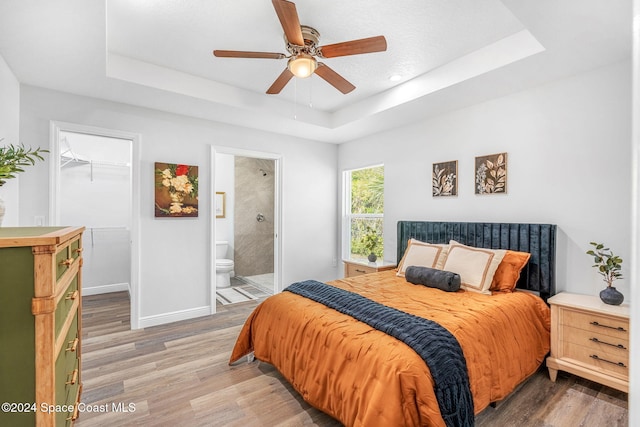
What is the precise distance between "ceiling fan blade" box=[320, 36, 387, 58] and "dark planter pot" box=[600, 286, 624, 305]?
2414 millimetres

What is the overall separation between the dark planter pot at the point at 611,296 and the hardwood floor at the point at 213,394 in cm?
65

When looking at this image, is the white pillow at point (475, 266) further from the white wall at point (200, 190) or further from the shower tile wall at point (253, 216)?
the shower tile wall at point (253, 216)

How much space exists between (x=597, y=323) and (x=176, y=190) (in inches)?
161

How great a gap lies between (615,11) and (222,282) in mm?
5353

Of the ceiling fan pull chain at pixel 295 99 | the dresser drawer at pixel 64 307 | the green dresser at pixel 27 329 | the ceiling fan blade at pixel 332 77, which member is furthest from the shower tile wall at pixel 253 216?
the green dresser at pixel 27 329

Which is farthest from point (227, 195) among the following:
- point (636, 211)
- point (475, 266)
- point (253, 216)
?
point (636, 211)

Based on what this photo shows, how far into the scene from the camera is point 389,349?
167 cm

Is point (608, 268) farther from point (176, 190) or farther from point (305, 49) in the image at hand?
point (176, 190)

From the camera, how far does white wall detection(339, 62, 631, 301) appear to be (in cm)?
245

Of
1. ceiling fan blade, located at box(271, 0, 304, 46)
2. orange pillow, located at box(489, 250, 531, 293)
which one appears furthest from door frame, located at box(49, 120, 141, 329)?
orange pillow, located at box(489, 250, 531, 293)

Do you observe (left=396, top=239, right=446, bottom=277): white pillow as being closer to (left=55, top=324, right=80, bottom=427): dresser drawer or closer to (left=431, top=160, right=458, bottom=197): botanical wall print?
(left=431, top=160, right=458, bottom=197): botanical wall print

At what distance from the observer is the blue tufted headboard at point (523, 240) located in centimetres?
272

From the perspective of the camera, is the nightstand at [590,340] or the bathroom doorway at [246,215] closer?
the nightstand at [590,340]

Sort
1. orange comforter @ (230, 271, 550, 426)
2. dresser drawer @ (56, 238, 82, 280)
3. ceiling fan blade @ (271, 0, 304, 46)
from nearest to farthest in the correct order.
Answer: dresser drawer @ (56, 238, 82, 280) < orange comforter @ (230, 271, 550, 426) < ceiling fan blade @ (271, 0, 304, 46)
